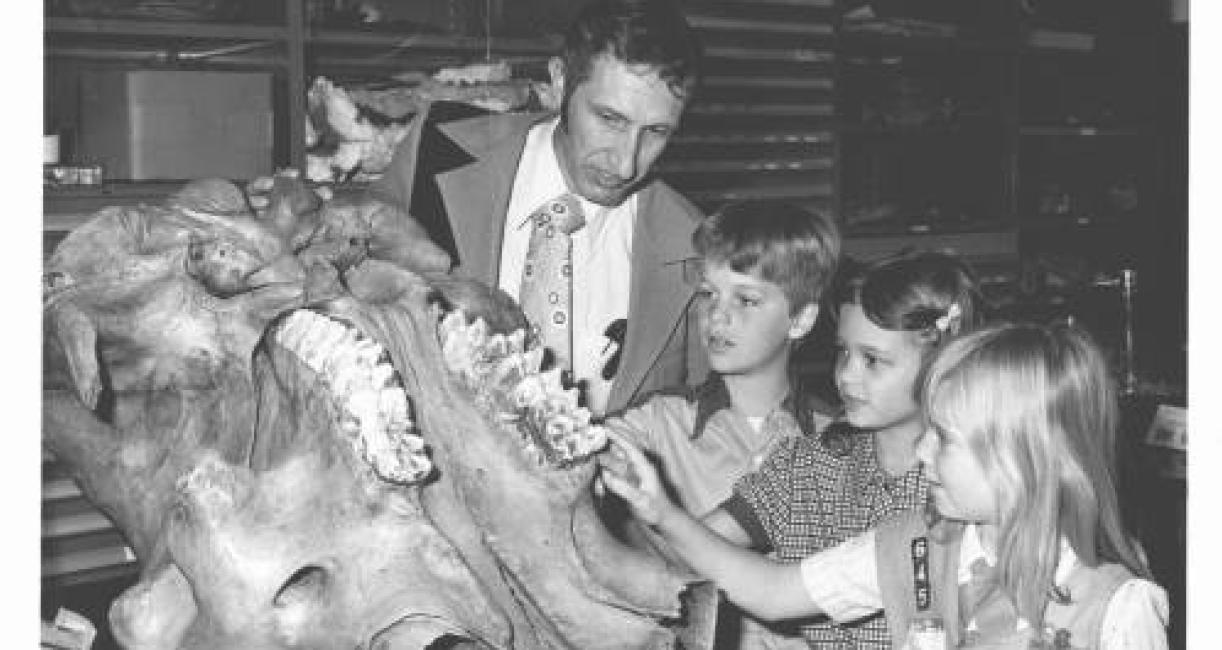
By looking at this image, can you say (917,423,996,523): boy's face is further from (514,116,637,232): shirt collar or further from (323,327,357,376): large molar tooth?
(514,116,637,232): shirt collar

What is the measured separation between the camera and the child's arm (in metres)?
2.01

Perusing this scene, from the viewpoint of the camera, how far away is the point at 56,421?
5.78ft

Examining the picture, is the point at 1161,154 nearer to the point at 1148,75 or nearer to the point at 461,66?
the point at 1148,75

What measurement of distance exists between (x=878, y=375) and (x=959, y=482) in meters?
0.62

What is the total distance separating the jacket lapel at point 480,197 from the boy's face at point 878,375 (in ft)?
2.31

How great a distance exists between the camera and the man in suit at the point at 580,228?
2.95 m

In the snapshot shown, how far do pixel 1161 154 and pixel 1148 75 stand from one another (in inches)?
14.8

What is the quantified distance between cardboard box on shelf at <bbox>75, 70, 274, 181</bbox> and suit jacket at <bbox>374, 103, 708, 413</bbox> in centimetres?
108

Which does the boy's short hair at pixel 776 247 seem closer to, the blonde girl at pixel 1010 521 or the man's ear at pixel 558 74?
the man's ear at pixel 558 74

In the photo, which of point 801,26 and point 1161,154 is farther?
point 1161,154

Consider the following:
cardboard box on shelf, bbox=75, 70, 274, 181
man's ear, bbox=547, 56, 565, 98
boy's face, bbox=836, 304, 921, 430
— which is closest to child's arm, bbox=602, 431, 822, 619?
boy's face, bbox=836, 304, 921, 430

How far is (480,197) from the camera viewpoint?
296 cm
